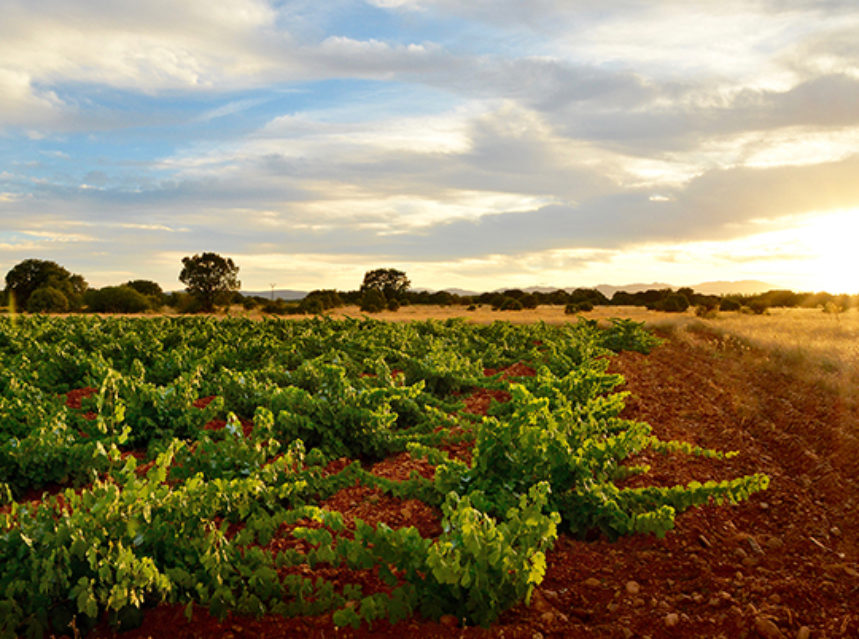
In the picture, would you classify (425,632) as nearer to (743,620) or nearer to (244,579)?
(244,579)

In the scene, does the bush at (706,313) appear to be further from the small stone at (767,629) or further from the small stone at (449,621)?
the small stone at (449,621)

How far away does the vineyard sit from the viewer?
3484mm

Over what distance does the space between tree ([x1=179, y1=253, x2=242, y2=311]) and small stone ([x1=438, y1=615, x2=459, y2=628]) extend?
206ft

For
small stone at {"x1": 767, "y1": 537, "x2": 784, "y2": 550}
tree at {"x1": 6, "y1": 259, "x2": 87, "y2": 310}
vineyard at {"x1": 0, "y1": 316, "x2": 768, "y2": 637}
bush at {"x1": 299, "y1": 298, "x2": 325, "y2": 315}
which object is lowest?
small stone at {"x1": 767, "y1": 537, "x2": 784, "y2": 550}

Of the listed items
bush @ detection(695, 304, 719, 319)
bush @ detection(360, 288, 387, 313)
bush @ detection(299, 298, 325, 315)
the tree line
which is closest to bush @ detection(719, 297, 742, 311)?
the tree line

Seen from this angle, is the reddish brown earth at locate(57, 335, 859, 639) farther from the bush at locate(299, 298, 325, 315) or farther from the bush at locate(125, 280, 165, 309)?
the bush at locate(125, 280, 165, 309)

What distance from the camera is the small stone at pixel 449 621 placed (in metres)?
3.48

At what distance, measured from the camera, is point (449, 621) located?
11.5 feet

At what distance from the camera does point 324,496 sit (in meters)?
5.61

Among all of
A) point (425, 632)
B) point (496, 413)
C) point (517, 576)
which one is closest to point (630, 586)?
point (517, 576)

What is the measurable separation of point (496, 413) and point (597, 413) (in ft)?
4.74

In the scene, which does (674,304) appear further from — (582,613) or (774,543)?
(582,613)

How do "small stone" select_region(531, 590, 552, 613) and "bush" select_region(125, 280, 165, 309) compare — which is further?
"bush" select_region(125, 280, 165, 309)

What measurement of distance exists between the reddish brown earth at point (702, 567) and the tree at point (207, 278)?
59703 mm
